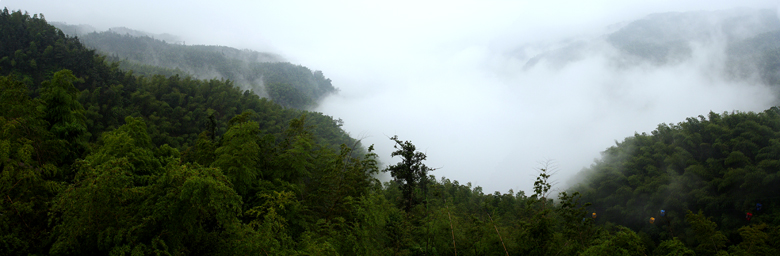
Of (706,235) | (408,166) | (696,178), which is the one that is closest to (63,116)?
(408,166)

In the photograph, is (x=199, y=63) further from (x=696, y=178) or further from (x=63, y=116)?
(x=696, y=178)

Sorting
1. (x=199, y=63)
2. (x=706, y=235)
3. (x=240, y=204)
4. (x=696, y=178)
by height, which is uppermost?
(x=199, y=63)

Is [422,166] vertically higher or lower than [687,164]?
lower

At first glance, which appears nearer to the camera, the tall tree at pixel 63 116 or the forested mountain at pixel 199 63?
the tall tree at pixel 63 116

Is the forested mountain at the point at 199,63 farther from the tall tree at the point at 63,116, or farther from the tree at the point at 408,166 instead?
the tall tree at the point at 63,116

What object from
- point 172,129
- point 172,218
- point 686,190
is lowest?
point 172,129

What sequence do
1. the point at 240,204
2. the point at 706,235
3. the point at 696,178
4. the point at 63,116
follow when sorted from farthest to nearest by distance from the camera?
the point at 696,178
the point at 706,235
the point at 63,116
the point at 240,204

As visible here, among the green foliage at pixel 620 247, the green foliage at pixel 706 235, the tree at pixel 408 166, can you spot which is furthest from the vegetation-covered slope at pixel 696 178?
the green foliage at pixel 620 247

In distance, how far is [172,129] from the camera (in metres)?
38.7

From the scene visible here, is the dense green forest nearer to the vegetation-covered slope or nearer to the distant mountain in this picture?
the vegetation-covered slope

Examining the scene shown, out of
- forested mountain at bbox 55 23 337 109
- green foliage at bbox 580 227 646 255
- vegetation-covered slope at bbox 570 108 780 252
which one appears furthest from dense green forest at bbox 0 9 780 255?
forested mountain at bbox 55 23 337 109

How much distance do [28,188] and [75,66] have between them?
139 feet

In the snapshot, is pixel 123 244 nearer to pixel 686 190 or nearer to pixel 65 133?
pixel 65 133

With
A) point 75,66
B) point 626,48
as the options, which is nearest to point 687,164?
point 75,66
